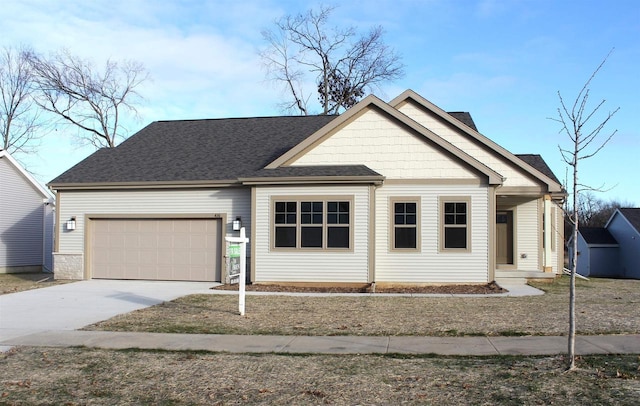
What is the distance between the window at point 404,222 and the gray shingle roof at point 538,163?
7.13 metres

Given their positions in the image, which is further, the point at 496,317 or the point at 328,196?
the point at 328,196

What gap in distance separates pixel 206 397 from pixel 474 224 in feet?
41.8

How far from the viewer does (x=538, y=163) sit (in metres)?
23.3

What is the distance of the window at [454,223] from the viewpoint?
1781 centimetres

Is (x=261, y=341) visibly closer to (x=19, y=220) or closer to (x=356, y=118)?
(x=356, y=118)

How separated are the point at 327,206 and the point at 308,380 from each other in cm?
1093

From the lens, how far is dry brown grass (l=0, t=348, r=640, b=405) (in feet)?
20.9

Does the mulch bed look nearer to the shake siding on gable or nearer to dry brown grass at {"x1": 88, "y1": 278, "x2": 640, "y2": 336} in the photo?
dry brown grass at {"x1": 88, "y1": 278, "x2": 640, "y2": 336}

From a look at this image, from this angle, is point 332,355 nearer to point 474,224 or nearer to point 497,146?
point 474,224

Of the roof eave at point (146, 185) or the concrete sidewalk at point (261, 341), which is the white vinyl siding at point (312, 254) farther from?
the concrete sidewalk at point (261, 341)

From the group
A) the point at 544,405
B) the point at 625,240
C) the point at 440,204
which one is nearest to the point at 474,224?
the point at 440,204

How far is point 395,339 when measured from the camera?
949cm

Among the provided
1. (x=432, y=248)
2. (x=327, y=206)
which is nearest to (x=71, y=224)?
(x=327, y=206)

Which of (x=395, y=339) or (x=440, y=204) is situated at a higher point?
(x=440, y=204)
